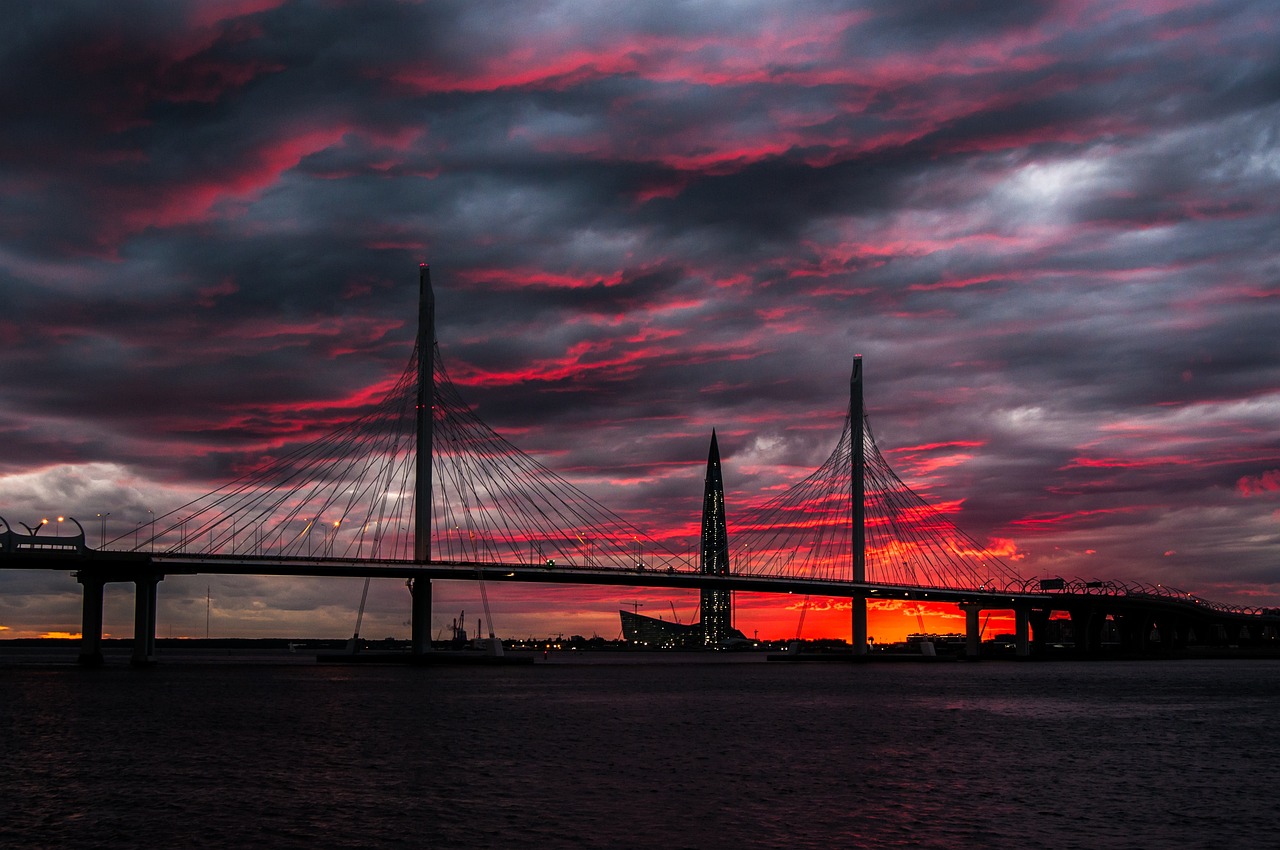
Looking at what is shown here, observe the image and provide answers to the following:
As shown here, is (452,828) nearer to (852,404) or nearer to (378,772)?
(378,772)

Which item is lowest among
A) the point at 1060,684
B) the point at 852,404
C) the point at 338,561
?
the point at 1060,684

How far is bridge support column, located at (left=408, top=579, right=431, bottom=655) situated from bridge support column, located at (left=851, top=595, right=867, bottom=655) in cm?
5172

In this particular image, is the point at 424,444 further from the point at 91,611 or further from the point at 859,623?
the point at 859,623

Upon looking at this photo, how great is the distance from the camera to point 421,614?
116 metres

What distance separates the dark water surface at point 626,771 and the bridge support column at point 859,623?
6386 cm

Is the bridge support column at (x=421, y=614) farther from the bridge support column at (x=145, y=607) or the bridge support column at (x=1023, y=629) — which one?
the bridge support column at (x=1023, y=629)

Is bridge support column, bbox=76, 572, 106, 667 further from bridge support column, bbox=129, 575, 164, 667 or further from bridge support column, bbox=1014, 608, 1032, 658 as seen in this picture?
bridge support column, bbox=1014, 608, 1032, 658

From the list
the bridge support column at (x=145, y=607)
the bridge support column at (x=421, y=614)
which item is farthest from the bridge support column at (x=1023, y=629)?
the bridge support column at (x=145, y=607)

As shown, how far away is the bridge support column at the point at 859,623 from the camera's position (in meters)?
144

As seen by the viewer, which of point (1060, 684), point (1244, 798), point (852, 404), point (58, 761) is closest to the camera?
point (1244, 798)

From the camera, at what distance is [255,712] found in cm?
6556

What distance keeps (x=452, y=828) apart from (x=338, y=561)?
3106 inches

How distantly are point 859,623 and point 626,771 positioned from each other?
112m

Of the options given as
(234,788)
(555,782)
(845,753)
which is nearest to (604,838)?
(555,782)
